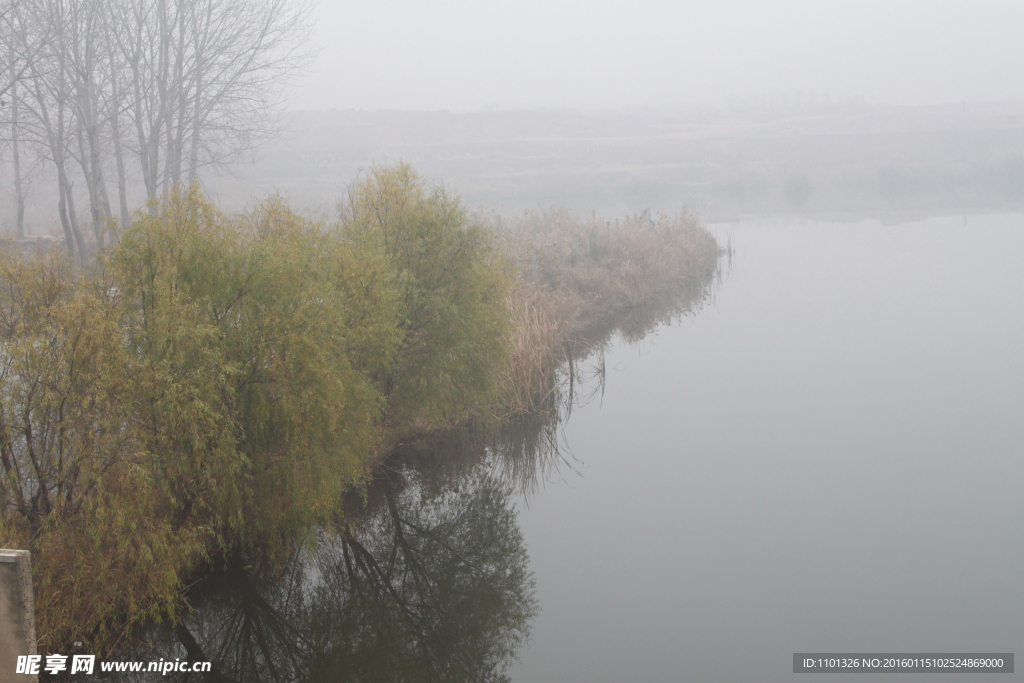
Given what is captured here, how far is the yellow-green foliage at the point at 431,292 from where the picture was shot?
32.4 ft

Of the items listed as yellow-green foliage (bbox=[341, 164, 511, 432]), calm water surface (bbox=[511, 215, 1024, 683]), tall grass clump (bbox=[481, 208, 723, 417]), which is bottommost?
calm water surface (bbox=[511, 215, 1024, 683])

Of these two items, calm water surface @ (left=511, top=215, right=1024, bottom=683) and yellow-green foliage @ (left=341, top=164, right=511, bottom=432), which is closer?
calm water surface @ (left=511, top=215, right=1024, bottom=683)

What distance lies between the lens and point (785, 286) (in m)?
Result: 24.3

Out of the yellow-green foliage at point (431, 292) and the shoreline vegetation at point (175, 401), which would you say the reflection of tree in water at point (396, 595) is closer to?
the shoreline vegetation at point (175, 401)

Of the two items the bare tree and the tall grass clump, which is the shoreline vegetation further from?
the bare tree

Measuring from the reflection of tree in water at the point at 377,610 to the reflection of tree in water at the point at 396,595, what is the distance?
1cm

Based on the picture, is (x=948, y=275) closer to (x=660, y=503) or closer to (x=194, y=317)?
(x=660, y=503)

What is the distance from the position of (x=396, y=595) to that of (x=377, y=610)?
0.33 metres

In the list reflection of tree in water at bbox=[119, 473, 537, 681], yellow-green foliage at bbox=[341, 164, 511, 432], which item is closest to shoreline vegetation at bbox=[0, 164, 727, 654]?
reflection of tree in water at bbox=[119, 473, 537, 681]

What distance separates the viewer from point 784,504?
9789 mm

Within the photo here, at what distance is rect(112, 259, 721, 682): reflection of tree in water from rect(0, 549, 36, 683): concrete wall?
1.91m

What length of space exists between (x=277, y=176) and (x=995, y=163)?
57.5 m

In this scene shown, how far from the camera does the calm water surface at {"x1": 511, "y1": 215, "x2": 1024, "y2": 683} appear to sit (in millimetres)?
7117

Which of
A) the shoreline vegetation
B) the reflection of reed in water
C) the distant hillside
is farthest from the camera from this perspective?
the distant hillside
